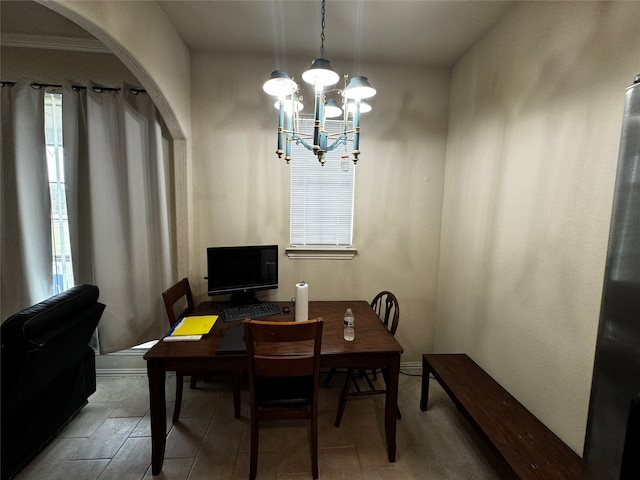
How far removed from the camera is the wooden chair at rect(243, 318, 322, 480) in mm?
1382

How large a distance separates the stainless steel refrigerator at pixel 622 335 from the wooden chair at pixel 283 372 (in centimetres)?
102

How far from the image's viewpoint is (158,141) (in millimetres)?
2303

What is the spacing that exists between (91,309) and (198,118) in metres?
1.68

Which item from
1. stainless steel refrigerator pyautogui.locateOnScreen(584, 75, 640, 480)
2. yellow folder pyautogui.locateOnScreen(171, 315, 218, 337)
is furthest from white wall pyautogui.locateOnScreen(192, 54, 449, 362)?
stainless steel refrigerator pyautogui.locateOnScreen(584, 75, 640, 480)

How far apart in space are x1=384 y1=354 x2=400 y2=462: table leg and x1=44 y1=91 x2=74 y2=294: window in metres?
2.68

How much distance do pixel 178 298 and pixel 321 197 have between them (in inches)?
57.3

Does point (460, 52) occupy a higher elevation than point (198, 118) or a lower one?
higher

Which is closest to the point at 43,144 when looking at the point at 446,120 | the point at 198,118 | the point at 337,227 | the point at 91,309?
the point at 198,118

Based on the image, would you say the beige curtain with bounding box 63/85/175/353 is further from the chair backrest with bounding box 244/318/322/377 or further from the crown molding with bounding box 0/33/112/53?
the chair backrest with bounding box 244/318/322/377

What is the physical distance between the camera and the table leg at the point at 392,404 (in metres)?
1.68

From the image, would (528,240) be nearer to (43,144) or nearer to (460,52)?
(460,52)

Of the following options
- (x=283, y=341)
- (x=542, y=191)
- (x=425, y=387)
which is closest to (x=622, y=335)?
(x=542, y=191)

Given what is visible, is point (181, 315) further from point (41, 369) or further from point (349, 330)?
point (349, 330)

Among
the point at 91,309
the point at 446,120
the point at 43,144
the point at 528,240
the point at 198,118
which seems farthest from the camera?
the point at 446,120
